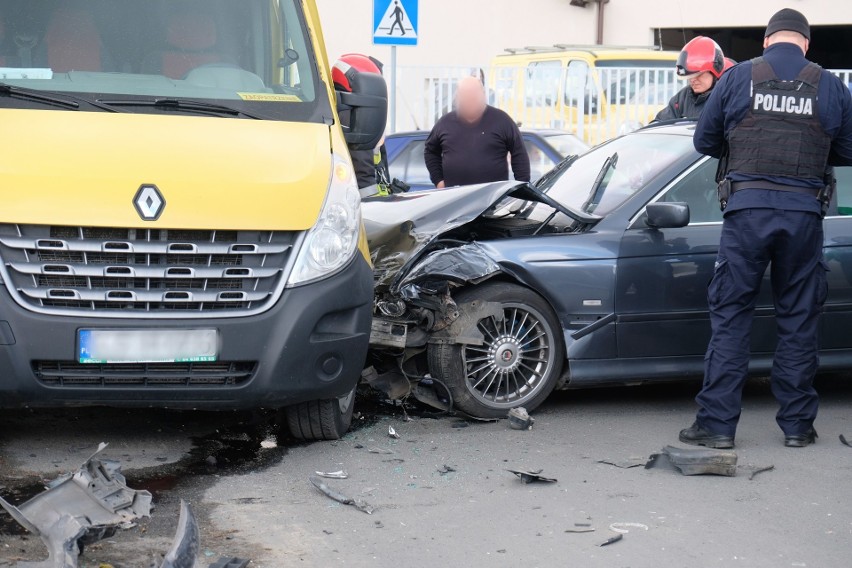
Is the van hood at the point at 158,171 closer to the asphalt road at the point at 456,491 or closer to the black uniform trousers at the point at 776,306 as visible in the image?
the asphalt road at the point at 456,491

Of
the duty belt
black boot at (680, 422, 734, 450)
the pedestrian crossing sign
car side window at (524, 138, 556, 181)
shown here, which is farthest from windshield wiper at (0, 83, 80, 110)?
car side window at (524, 138, 556, 181)

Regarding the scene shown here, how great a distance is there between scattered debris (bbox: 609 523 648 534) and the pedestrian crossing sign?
8416 millimetres

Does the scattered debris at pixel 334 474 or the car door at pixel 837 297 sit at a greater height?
the car door at pixel 837 297

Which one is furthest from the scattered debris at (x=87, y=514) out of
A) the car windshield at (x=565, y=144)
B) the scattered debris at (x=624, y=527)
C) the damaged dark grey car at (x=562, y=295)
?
the car windshield at (x=565, y=144)

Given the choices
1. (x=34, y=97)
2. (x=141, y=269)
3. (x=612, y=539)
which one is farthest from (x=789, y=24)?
(x=34, y=97)

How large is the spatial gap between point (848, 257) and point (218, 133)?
344 centimetres

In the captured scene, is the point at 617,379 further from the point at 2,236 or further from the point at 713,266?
the point at 2,236

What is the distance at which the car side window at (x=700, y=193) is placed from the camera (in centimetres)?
672

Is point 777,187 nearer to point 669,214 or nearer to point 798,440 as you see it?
point 669,214

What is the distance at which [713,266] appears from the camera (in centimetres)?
659

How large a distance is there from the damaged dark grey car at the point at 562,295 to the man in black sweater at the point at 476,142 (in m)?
2.39

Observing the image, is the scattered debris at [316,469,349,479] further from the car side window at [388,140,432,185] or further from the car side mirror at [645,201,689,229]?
the car side window at [388,140,432,185]

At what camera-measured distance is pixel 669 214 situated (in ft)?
20.6

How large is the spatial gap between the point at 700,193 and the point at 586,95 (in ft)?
34.5
